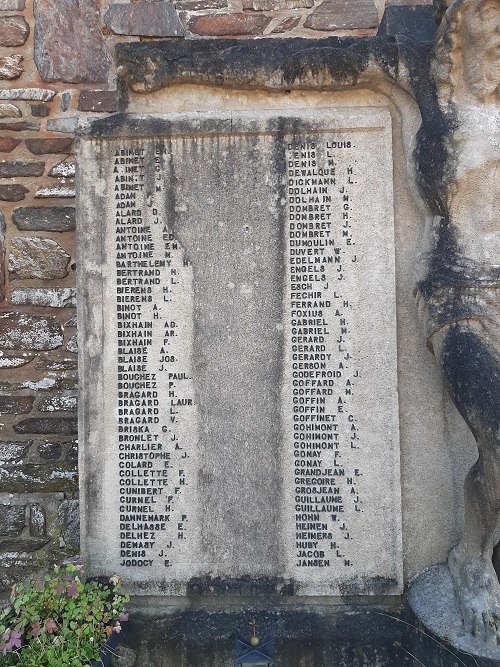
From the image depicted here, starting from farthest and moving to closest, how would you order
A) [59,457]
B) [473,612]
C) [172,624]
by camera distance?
[59,457]
[172,624]
[473,612]

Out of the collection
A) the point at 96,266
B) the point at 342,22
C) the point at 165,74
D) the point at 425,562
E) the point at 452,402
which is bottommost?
the point at 425,562

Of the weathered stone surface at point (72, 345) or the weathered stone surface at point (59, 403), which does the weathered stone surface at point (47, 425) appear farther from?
the weathered stone surface at point (72, 345)

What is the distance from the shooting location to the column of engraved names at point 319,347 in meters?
2.96

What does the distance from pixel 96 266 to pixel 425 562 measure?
195cm

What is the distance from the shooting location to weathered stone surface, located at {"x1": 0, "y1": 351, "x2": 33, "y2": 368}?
14.2ft

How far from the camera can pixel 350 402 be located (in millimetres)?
2980

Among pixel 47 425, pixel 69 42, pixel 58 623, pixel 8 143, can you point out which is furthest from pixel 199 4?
pixel 58 623

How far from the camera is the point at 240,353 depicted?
3006 millimetres

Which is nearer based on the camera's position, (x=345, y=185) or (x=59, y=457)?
(x=345, y=185)

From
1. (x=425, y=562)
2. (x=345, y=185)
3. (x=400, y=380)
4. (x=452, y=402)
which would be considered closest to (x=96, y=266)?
(x=345, y=185)

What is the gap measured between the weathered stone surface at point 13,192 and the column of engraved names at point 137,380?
1.61 meters

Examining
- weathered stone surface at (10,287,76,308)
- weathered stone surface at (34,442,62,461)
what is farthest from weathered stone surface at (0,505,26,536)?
weathered stone surface at (10,287,76,308)

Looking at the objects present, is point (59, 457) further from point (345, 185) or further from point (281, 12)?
point (281, 12)

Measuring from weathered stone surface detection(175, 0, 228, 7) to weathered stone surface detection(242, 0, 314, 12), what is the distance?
0.53 feet
